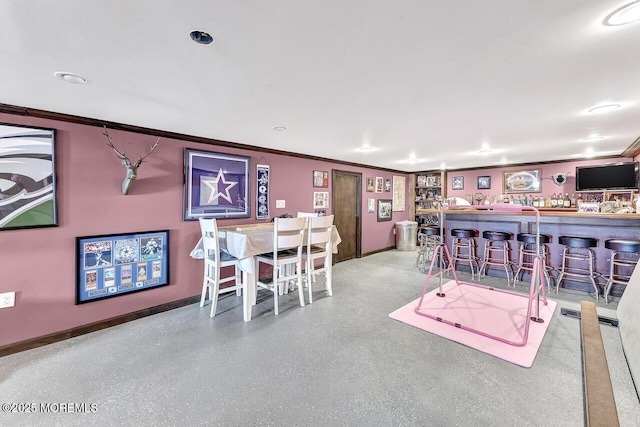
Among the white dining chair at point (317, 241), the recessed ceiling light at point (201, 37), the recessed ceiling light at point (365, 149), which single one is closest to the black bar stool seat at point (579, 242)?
the recessed ceiling light at point (365, 149)

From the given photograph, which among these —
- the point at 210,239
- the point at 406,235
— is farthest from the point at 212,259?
the point at 406,235

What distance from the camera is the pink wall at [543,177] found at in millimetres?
5379

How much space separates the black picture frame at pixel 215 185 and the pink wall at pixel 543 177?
5.47 meters

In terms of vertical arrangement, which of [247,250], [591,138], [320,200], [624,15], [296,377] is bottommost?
[296,377]

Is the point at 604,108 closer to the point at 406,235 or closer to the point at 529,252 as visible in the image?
the point at 529,252

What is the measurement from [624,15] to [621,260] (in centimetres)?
389

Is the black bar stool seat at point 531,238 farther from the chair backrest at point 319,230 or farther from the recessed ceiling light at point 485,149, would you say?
the chair backrest at point 319,230

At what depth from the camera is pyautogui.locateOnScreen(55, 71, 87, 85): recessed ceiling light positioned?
175 centimetres

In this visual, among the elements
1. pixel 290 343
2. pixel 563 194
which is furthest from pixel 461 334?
pixel 563 194

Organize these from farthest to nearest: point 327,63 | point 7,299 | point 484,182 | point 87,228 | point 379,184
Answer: point 379,184
point 484,182
point 87,228
point 7,299
point 327,63

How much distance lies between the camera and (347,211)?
231 inches

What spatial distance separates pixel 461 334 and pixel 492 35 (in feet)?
8.21

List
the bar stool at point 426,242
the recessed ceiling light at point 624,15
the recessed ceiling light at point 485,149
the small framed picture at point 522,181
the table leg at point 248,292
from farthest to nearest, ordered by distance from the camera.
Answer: the small framed picture at point 522,181 → the bar stool at point 426,242 → the recessed ceiling light at point 485,149 → the table leg at point 248,292 → the recessed ceiling light at point 624,15

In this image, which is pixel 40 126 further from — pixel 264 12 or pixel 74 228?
pixel 264 12
